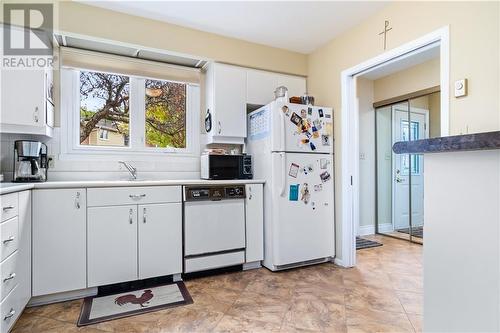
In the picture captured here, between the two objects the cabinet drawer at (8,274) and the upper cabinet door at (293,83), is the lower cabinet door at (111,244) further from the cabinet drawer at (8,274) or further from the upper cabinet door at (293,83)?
the upper cabinet door at (293,83)

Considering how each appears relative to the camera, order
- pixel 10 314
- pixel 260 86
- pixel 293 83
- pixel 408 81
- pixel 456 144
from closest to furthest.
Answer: pixel 456 144 < pixel 10 314 < pixel 260 86 < pixel 293 83 < pixel 408 81

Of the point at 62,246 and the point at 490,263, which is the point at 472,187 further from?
the point at 62,246

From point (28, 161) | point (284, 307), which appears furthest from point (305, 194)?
point (28, 161)

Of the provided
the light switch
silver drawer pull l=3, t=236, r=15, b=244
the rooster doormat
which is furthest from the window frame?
the light switch

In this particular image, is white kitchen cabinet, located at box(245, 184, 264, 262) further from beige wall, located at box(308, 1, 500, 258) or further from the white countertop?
beige wall, located at box(308, 1, 500, 258)

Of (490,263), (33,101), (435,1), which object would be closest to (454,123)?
(435,1)

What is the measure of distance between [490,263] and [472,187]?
171mm

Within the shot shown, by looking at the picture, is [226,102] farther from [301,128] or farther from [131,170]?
[131,170]

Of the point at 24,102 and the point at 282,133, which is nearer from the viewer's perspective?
the point at 24,102

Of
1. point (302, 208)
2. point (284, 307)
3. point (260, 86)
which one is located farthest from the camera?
point (260, 86)

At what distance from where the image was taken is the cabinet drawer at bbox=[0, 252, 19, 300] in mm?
1571

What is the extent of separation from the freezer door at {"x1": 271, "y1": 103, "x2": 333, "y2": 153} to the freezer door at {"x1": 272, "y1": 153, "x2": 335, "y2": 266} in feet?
0.30

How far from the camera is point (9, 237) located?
1.67 metres

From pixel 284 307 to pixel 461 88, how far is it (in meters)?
1.95
